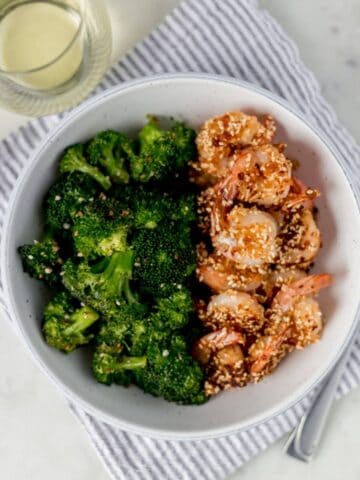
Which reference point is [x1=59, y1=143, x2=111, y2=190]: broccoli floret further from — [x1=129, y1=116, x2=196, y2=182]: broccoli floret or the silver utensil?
the silver utensil

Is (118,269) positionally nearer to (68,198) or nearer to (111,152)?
(68,198)

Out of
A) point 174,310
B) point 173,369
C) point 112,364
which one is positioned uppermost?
point 174,310

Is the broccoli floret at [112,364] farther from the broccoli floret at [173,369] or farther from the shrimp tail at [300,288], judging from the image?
the shrimp tail at [300,288]

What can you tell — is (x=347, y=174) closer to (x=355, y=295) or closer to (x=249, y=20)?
(x=355, y=295)

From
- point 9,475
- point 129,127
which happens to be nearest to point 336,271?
point 129,127

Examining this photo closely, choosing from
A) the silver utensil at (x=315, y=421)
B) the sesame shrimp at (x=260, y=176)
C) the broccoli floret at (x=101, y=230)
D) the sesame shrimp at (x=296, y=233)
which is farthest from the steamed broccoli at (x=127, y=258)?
the silver utensil at (x=315, y=421)

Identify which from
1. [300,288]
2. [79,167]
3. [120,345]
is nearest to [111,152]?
[79,167]

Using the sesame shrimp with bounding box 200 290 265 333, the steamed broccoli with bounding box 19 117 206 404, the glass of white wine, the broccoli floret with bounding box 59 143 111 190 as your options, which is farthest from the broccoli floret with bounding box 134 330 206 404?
the glass of white wine
